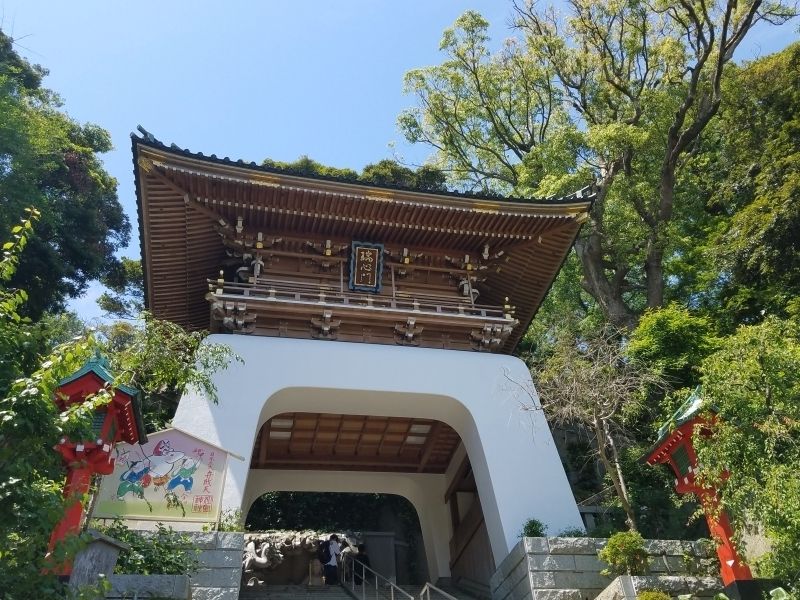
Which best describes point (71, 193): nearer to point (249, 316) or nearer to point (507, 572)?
point (249, 316)

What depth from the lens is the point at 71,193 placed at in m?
19.8

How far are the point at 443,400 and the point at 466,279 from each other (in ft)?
9.47

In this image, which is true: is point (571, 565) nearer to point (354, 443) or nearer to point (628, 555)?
point (628, 555)

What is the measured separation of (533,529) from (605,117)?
52.8 feet

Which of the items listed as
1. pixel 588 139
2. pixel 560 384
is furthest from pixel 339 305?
pixel 588 139

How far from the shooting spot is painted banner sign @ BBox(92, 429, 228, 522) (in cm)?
795

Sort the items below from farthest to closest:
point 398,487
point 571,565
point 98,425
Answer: point 398,487 → point 571,565 → point 98,425

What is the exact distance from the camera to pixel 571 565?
840cm

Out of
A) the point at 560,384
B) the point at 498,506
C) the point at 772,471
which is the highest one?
the point at 560,384

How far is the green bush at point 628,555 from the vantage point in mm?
7902

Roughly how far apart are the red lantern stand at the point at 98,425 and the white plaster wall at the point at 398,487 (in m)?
7.06

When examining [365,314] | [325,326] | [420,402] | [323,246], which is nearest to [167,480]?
[325,326]

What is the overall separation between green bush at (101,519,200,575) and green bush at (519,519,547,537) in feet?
15.1

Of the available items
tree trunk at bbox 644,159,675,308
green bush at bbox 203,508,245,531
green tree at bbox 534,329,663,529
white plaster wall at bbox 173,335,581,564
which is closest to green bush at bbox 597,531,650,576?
green tree at bbox 534,329,663,529
